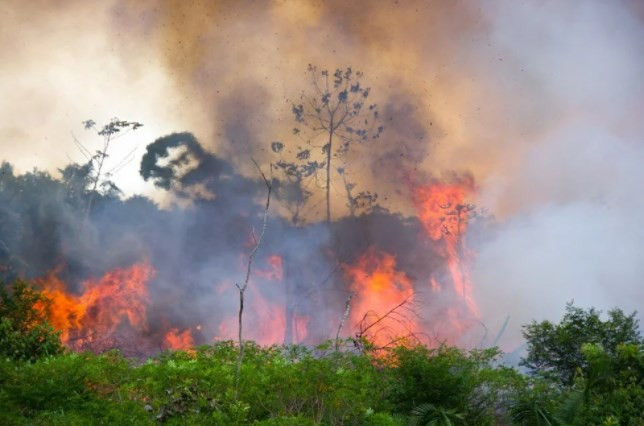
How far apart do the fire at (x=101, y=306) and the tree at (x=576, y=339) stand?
23.9 metres

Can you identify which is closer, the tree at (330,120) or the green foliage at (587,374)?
the green foliage at (587,374)

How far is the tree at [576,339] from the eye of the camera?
25.2 m

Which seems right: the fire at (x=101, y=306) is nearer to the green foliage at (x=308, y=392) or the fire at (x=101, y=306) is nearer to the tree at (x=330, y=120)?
the tree at (x=330, y=120)

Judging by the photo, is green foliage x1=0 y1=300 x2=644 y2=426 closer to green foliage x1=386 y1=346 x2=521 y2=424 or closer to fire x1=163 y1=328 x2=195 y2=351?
green foliage x1=386 y1=346 x2=521 y2=424

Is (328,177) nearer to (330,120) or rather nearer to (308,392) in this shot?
(330,120)

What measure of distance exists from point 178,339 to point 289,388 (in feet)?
91.0

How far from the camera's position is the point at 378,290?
45969mm

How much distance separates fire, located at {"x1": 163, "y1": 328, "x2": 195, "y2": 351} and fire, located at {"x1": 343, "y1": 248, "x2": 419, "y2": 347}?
11.8 metres

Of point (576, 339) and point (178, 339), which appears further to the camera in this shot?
point (178, 339)

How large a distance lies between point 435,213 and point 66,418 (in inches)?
1625

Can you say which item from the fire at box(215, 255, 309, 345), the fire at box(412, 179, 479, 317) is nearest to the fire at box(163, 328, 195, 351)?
the fire at box(215, 255, 309, 345)

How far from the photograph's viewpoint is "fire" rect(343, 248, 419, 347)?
45.2m

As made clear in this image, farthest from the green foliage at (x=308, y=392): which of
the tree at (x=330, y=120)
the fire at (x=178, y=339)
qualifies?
the tree at (x=330, y=120)

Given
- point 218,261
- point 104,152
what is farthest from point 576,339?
point 104,152
